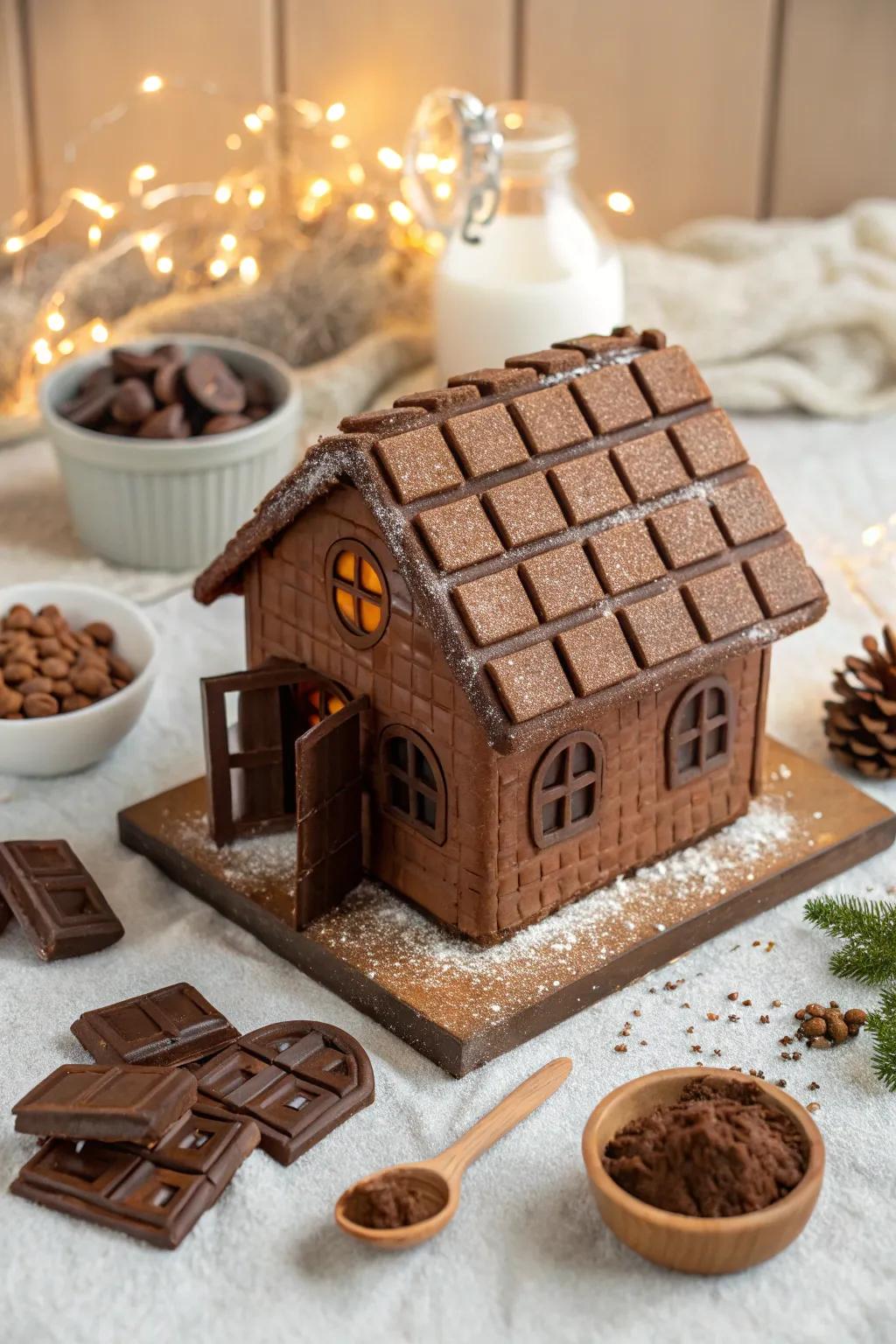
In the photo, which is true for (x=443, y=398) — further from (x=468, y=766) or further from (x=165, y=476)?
(x=165, y=476)

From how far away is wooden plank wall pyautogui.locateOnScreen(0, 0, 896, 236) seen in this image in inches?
113

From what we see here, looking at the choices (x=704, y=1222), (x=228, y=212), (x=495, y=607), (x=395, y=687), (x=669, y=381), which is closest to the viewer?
(x=704, y=1222)

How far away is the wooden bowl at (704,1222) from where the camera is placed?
4.09ft

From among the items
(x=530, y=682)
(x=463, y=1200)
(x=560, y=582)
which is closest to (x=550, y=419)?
(x=560, y=582)

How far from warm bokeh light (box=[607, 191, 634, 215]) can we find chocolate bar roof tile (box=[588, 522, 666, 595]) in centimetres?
126

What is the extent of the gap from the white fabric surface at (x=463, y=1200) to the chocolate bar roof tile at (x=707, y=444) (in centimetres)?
46

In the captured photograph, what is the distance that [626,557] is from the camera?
155 centimetres

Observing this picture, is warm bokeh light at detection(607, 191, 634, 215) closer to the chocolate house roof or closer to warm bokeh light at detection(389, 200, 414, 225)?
warm bokeh light at detection(389, 200, 414, 225)

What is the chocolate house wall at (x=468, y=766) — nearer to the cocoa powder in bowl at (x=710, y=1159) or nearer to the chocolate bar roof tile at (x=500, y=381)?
the chocolate bar roof tile at (x=500, y=381)

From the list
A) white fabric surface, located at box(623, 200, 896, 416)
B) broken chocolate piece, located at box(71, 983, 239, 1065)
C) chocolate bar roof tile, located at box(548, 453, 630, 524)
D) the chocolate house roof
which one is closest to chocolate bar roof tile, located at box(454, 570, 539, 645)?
the chocolate house roof

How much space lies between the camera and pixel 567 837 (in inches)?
62.9

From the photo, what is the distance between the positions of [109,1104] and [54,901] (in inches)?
13.9

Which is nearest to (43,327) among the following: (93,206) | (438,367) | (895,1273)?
(93,206)

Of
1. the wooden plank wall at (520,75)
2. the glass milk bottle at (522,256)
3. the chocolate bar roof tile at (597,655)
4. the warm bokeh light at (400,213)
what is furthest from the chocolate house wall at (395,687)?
the wooden plank wall at (520,75)
